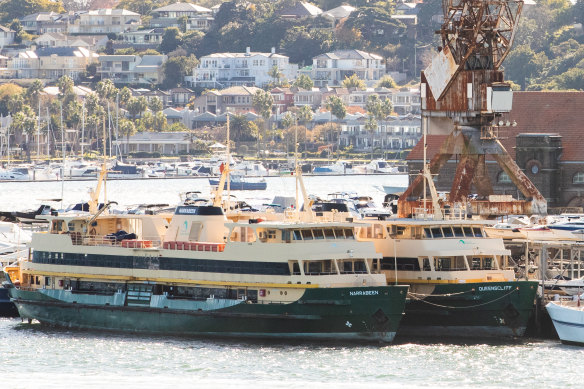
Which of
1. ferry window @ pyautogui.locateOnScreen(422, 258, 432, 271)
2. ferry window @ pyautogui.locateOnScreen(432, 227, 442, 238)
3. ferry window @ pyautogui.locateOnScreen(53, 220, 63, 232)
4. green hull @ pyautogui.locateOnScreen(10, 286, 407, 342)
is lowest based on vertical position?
green hull @ pyautogui.locateOnScreen(10, 286, 407, 342)

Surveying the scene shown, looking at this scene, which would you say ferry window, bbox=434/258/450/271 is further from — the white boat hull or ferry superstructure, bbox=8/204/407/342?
the white boat hull

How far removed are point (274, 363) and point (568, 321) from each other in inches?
446

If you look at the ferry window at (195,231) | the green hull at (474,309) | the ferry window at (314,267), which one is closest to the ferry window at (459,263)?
the green hull at (474,309)

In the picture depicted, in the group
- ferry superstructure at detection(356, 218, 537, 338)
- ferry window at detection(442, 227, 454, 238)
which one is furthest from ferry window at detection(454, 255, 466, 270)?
ferry window at detection(442, 227, 454, 238)

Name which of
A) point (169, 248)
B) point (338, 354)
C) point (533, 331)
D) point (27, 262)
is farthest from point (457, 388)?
point (27, 262)

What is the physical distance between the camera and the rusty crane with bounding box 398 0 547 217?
→ 2990 inches

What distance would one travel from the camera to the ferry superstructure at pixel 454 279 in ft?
208

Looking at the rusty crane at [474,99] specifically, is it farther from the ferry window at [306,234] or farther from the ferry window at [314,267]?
the ferry window at [314,267]

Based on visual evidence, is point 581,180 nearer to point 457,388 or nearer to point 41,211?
point 41,211

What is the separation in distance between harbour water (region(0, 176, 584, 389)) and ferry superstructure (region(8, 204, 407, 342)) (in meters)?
0.91

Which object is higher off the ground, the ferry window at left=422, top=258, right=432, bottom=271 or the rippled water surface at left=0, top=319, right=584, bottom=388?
the ferry window at left=422, top=258, right=432, bottom=271

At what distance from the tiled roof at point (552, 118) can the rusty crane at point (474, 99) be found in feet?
70.0

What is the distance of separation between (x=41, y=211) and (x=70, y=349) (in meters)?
33.7

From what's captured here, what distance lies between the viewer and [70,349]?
6297 cm
